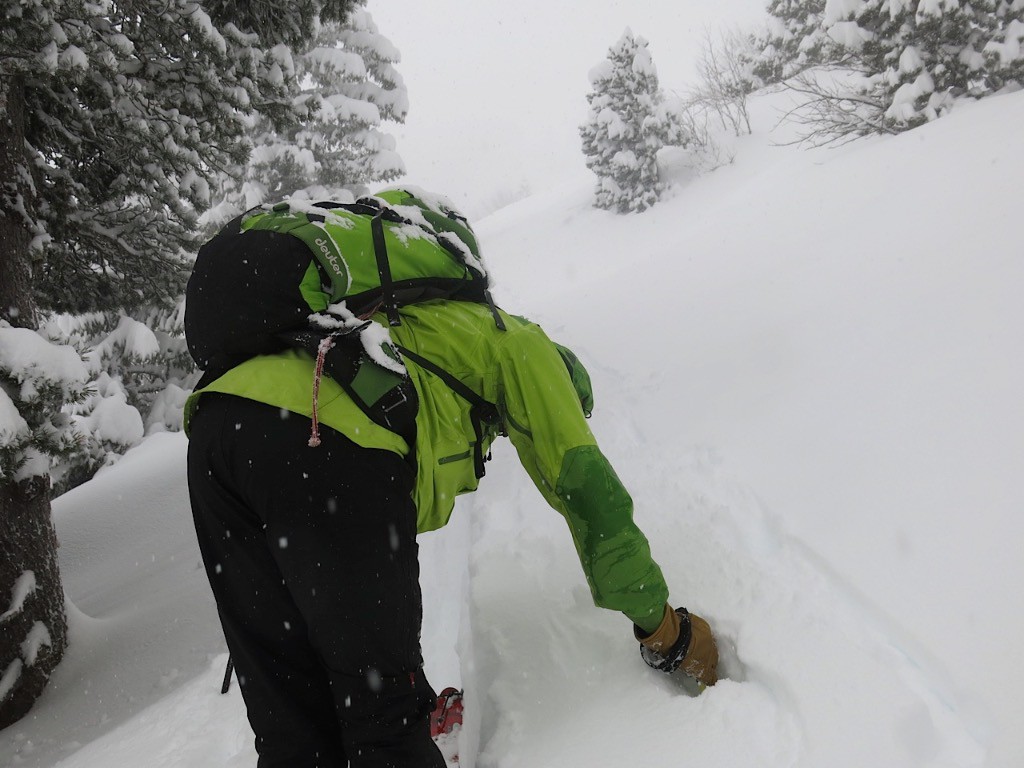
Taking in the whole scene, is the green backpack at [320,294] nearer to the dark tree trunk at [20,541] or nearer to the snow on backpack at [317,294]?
the snow on backpack at [317,294]

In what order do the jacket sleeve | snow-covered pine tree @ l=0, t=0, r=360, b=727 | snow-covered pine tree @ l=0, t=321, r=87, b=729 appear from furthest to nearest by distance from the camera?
1. snow-covered pine tree @ l=0, t=0, r=360, b=727
2. snow-covered pine tree @ l=0, t=321, r=87, b=729
3. the jacket sleeve

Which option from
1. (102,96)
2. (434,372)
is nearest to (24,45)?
(102,96)

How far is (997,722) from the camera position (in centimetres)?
173

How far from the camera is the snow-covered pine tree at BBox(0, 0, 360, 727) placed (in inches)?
132

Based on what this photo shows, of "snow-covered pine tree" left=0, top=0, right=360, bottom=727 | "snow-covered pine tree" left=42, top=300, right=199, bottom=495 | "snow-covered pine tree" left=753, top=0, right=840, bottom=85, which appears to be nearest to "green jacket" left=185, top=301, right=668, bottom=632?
"snow-covered pine tree" left=0, top=0, right=360, bottom=727

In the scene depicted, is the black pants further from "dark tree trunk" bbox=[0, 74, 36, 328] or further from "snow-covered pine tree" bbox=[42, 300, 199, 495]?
"dark tree trunk" bbox=[0, 74, 36, 328]

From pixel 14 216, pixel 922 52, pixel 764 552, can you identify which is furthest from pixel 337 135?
pixel 764 552

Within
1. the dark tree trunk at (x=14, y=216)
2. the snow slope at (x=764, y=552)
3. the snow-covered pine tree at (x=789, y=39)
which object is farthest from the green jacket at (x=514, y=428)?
the snow-covered pine tree at (x=789, y=39)

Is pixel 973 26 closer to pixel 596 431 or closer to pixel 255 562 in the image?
pixel 596 431

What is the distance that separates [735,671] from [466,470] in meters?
1.26

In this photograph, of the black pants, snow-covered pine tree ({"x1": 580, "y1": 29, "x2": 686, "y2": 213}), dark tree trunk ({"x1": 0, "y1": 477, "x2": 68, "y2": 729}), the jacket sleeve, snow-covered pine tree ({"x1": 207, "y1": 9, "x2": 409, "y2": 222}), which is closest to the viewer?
the black pants

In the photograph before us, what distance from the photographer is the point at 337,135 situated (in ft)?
44.5

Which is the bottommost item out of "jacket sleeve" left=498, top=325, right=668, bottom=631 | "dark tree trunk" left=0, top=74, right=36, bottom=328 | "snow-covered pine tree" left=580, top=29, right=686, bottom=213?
"snow-covered pine tree" left=580, top=29, right=686, bottom=213

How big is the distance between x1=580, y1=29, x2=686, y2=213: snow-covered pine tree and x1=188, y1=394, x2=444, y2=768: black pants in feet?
78.8
